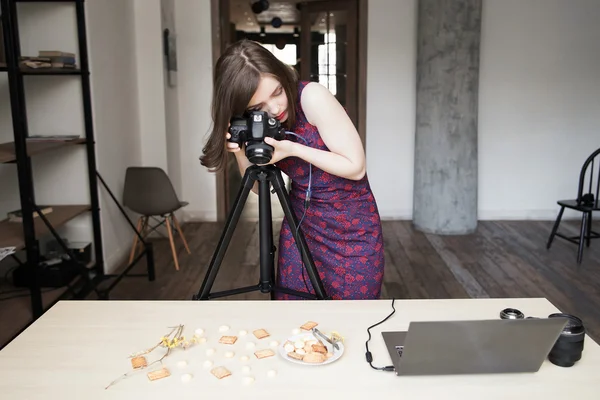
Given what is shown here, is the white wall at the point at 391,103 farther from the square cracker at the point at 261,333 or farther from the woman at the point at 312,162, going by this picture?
the square cracker at the point at 261,333

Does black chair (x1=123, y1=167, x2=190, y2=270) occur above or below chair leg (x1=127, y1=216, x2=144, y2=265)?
above

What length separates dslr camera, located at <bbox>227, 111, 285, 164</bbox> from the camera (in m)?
1.41

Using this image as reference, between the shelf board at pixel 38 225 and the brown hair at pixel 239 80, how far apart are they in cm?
147

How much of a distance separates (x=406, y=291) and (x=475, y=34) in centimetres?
241

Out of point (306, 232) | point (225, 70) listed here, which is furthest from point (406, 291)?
point (225, 70)

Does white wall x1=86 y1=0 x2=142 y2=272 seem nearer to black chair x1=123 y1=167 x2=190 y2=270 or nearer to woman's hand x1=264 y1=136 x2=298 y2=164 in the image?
black chair x1=123 y1=167 x2=190 y2=270

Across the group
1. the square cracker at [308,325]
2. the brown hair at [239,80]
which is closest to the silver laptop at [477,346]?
the square cracker at [308,325]

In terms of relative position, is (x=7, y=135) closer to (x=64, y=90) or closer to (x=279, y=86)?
(x=64, y=90)

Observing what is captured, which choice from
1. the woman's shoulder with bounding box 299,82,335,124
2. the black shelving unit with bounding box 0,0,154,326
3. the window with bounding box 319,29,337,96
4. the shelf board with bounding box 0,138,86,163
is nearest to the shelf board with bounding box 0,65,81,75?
the black shelving unit with bounding box 0,0,154,326

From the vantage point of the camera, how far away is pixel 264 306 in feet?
4.73

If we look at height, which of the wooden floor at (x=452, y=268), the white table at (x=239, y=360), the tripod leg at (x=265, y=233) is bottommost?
the wooden floor at (x=452, y=268)

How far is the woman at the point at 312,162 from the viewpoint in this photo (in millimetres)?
1409

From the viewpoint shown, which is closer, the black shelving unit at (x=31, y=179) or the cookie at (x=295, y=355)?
the cookie at (x=295, y=355)

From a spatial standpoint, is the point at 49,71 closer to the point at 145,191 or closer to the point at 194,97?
the point at 145,191
